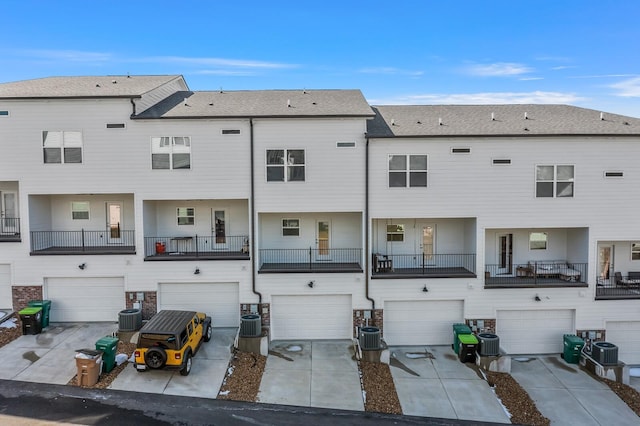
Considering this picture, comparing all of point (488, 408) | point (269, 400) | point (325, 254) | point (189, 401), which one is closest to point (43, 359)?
point (189, 401)

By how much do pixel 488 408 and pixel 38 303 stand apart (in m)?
16.2

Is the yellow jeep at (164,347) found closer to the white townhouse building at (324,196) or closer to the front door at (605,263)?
the white townhouse building at (324,196)

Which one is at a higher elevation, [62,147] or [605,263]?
[62,147]

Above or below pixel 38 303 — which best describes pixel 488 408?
below

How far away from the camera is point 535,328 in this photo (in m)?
15.7

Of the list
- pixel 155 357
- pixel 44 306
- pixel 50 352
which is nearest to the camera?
pixel 155 357

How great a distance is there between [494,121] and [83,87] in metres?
17.2

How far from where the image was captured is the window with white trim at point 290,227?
17047 mm

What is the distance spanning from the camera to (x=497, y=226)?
15469mm

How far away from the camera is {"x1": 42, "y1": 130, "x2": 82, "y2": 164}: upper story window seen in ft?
50.2

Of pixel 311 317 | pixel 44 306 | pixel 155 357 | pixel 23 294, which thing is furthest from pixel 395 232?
pixel 23 294

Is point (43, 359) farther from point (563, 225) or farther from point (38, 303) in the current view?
point (563, 225)

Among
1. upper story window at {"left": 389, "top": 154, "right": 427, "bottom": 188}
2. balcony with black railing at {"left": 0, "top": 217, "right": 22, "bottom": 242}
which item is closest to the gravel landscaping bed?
upper story window at {"left": 389, "top": 154, "right": 427, "bottom": 188}

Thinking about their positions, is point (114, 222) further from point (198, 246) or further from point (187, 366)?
point (187, 366)
